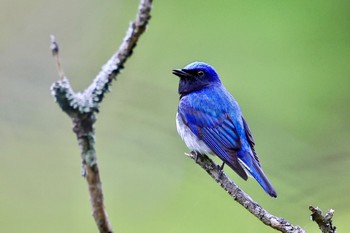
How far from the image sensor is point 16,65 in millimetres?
4207

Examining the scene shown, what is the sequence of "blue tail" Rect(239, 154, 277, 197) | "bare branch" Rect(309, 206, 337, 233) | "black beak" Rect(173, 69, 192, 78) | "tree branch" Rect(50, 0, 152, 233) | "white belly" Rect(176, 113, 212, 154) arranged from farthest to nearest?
"black beak" Rect(173, 69, 192, 78) < "white belly" Rect(176, 113, 212, 154) < "blue tail" Rect(239, 154, 277, 197) < "bare branch" Rect(309, 206, 337, 233) < "tree branch" Rect(50, 0, 152, 233)

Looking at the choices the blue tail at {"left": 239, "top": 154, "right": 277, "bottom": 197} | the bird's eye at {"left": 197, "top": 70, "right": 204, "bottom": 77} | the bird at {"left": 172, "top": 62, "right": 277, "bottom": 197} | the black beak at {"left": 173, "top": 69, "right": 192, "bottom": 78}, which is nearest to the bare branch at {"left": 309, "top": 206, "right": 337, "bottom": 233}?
the blue tail at {"left": 239, "top": 154, "right": 277, "bottom": 197}

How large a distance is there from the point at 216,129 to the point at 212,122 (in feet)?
0.37

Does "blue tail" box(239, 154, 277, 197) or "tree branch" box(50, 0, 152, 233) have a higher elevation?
"blue tail" box(239, 154, 277, 197)

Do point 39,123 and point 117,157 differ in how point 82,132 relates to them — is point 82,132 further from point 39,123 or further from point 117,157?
point 117,157

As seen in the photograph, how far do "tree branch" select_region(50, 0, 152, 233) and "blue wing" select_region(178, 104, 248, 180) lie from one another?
2.30m

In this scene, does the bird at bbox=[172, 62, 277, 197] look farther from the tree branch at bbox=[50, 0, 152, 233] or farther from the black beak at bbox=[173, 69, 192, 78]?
the tree branch at bbox=[50, 0, 152, 233]

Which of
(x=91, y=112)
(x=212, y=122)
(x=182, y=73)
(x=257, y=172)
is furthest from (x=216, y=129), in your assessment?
(x=91, y=112)

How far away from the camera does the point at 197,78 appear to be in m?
5.04

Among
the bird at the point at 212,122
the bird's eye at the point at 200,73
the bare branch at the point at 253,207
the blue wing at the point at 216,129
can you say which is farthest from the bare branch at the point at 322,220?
the bird's eye at the point at 200,73

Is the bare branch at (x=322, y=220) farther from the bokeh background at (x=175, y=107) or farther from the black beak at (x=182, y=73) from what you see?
the black beak at (x=182, y=73)

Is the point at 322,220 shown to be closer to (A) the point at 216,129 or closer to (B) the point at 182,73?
(A) the point at 216,129

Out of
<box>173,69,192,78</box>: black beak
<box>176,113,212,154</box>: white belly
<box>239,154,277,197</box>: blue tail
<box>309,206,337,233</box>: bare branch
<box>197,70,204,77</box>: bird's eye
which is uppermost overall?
<box>197,70,204,77</box>: bird's eye

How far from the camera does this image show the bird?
406 centimetres
